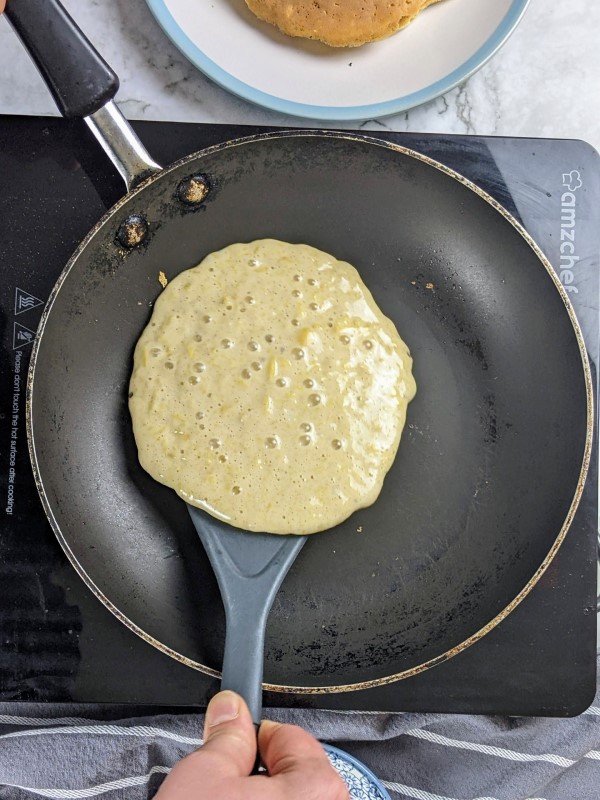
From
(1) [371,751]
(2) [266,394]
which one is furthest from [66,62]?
(1) [371,751]

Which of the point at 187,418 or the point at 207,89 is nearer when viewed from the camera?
the point at 187,418

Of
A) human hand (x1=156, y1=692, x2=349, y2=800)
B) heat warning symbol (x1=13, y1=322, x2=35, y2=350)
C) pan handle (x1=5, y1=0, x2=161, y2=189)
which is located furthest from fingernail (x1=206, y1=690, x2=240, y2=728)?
pan handle (x1=5, y1=0, x2=161, y2=189)

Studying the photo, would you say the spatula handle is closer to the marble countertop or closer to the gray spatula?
the gray spatula

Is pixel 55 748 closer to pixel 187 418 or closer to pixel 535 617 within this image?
pixel 187 418

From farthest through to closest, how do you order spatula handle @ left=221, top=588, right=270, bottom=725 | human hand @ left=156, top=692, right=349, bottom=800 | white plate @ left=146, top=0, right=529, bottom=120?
white plate @ left=146, top=0, right=529, bottom=120 → spatula handle @ left=221, top=588, right=270, bottom=725 → human hand @ left=156, top=692, right=349, bottom=800

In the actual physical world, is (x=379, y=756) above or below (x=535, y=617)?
below

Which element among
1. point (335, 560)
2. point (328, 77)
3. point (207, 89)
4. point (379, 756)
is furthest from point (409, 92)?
point (379, 756)

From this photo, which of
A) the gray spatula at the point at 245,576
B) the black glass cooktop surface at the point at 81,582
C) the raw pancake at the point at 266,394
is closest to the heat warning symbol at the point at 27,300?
the black glass cooktop surface at the point at 81,582
